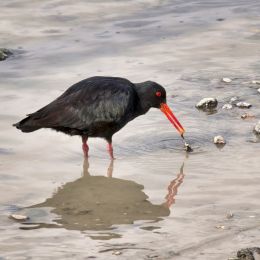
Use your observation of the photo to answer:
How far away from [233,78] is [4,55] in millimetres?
3284

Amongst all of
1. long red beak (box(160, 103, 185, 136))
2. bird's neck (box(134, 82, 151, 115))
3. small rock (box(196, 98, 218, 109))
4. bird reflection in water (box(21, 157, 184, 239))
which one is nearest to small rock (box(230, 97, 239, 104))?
small rock (box(196, 98, 218, 109))

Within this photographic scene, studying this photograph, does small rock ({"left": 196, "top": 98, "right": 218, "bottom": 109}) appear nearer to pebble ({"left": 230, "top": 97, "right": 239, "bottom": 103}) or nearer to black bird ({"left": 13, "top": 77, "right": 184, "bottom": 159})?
pebble ({"left": 230, "top": 97, "right": 239, "bottom": 103})

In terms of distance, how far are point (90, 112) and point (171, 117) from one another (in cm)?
95

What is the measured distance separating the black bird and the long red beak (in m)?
0.01

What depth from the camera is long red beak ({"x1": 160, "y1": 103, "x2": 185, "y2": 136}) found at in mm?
9940

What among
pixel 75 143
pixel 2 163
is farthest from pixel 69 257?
pixel 75 143

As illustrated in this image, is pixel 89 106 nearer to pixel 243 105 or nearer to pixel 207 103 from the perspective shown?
pixel 207 103

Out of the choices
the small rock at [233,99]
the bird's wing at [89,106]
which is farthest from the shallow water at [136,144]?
the bird's wing at [89,106]

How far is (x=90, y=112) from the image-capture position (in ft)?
32.2

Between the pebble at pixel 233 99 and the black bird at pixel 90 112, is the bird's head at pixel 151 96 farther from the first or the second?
the pebble at pixel 233 99

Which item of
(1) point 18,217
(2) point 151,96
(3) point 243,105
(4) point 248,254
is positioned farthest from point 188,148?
(4) point 248,254

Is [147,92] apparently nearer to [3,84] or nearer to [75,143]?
[75,143]

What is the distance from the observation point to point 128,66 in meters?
12.8

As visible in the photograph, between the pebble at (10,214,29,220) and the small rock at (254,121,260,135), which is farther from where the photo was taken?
the small rock at (254,121,260,135)
